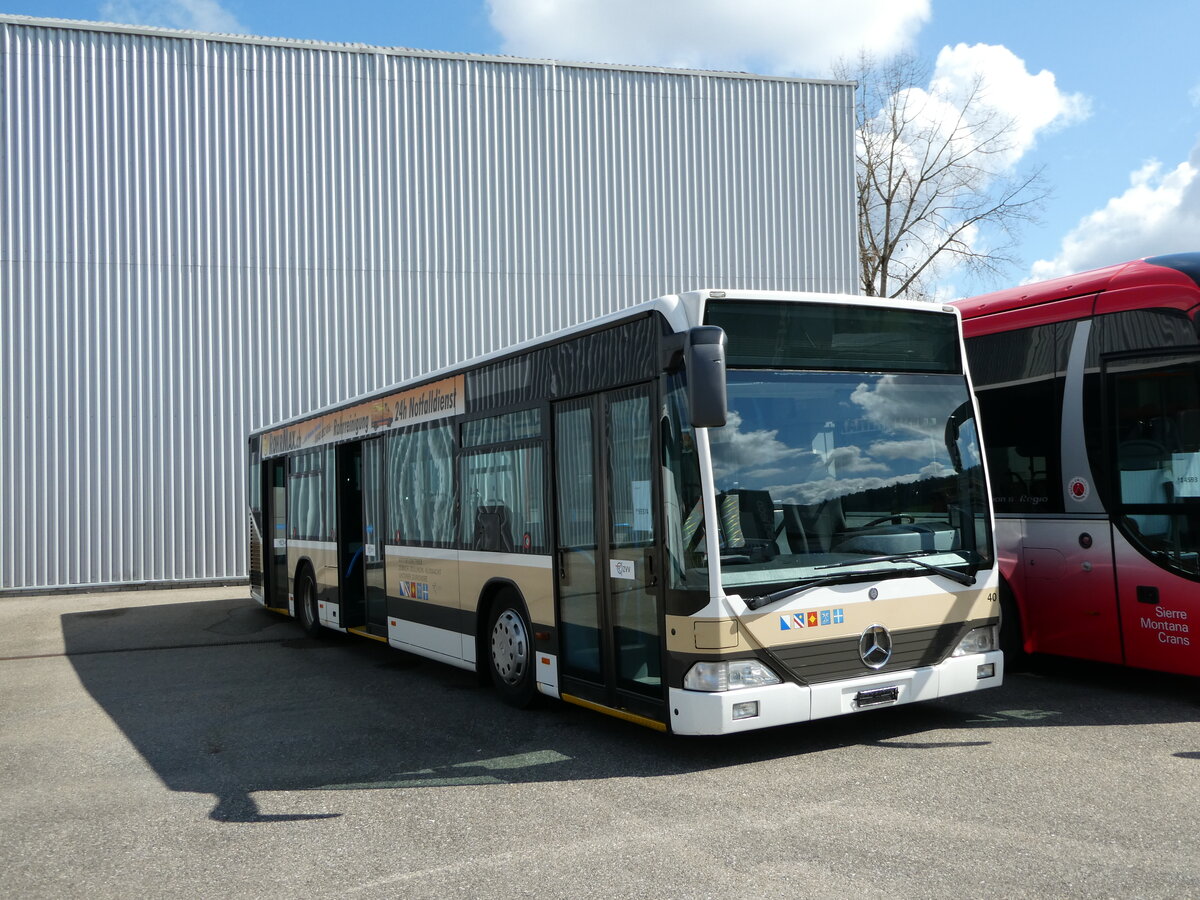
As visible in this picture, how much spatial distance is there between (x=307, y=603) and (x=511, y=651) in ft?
20.1

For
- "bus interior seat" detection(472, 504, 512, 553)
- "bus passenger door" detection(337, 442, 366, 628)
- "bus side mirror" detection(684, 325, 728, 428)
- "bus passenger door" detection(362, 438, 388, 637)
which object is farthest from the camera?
"bus passenger door" detection(337, 442, 366, 628)

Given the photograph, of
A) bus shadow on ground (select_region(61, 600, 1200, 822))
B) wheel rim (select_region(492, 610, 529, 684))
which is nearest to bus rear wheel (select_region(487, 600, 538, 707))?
wheel rim (select_region(492, 610, 529, 684))

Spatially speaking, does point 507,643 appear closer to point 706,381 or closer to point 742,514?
point 742,514

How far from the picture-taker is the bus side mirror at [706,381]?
5.88 meters

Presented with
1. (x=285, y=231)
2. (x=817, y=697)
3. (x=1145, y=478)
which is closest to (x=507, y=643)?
(x=817, y=697)

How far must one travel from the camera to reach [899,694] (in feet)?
22.2

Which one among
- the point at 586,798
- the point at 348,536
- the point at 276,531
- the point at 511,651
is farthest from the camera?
the point at 276,531

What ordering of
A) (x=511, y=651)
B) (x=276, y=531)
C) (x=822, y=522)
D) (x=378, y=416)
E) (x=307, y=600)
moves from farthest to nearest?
(x=276, y=531), (x=307, y=600), (x=378, y=416), (x=511, y=651), (x=822, y=522)

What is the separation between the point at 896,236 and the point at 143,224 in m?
22.6

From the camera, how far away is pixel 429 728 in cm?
804

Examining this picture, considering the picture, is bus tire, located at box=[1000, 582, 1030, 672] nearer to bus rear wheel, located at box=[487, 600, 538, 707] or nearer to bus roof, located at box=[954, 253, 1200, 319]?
bus roof, located at box=[954, 253, 1200, 319]

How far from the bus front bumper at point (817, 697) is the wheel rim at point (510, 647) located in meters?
2.11

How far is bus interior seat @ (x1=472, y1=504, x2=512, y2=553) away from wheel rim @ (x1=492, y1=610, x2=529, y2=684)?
52cm

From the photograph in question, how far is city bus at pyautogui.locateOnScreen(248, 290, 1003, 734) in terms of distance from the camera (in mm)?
6328
